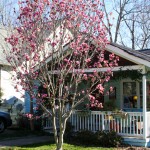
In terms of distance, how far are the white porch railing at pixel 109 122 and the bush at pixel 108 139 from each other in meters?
0.46

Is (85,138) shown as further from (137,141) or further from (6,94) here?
(6,94)

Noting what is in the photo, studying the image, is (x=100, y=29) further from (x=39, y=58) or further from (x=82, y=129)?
(x=82, y=129)

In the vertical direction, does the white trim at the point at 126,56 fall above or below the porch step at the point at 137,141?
above

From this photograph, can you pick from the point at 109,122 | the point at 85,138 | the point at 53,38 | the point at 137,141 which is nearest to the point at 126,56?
the point at 109,122

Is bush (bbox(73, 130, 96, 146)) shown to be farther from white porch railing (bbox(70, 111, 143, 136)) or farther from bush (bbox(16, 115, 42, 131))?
bush (bbox(16, 115, 42, 131))

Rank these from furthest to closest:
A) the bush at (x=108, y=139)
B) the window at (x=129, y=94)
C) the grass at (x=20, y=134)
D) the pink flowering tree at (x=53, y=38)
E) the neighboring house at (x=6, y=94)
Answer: the neighboring house at (x=6, y=94) → the window at (x=129, y=94) → the grass at (x=20, y=134) → the bush at (x=108, y=139) → the pink flowering tree at (x=53, y=38)

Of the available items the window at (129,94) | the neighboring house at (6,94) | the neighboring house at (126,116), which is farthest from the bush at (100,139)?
the neighboring house at (6,94)

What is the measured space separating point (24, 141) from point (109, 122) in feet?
10.9

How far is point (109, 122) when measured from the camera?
41.3 ft

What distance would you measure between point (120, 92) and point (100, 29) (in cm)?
716

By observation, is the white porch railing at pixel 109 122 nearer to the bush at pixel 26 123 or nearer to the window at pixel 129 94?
the bush at pixel 26 123

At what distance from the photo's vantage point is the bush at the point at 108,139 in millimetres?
11727

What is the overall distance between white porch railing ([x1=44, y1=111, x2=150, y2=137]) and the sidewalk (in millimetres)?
1409

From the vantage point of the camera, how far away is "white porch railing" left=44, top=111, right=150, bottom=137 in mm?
12164
